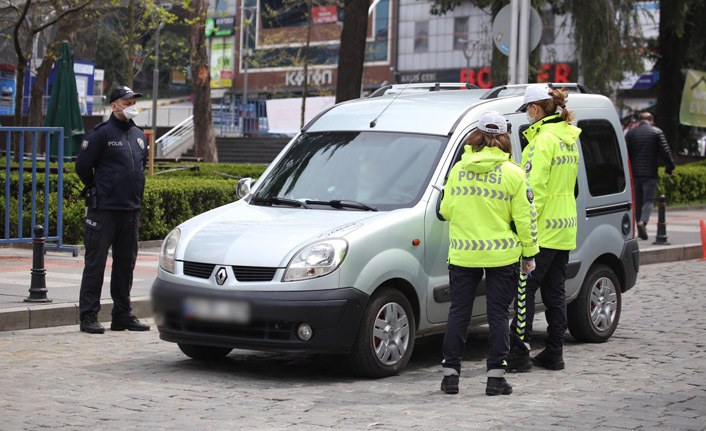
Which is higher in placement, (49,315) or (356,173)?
(356,173)

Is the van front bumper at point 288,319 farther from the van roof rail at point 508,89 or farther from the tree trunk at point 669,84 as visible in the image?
the tree trunk at point 669,84

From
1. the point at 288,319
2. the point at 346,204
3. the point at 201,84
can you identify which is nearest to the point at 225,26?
the point at 201,84

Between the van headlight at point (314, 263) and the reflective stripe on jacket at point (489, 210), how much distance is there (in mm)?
741

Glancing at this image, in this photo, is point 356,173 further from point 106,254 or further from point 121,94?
point 106,254

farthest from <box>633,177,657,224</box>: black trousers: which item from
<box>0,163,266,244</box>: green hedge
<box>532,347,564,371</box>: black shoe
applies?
<box>532,347,564,371</box>: black shoe

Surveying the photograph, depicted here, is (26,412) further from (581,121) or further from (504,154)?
(581,121)

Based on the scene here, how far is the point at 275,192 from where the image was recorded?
7980 mm

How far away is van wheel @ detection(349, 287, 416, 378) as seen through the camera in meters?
6.88

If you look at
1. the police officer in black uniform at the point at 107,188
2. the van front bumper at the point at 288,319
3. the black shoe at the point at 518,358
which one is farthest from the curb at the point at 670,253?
the van front bumper at the point at 288,319

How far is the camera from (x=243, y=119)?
4462 centimetres

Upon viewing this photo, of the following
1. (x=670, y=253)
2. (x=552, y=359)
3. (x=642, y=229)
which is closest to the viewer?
(x=552, y=359)

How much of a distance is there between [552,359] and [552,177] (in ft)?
4.20

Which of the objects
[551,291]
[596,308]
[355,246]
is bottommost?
[596,308]

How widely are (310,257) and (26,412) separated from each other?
6.32 ft
